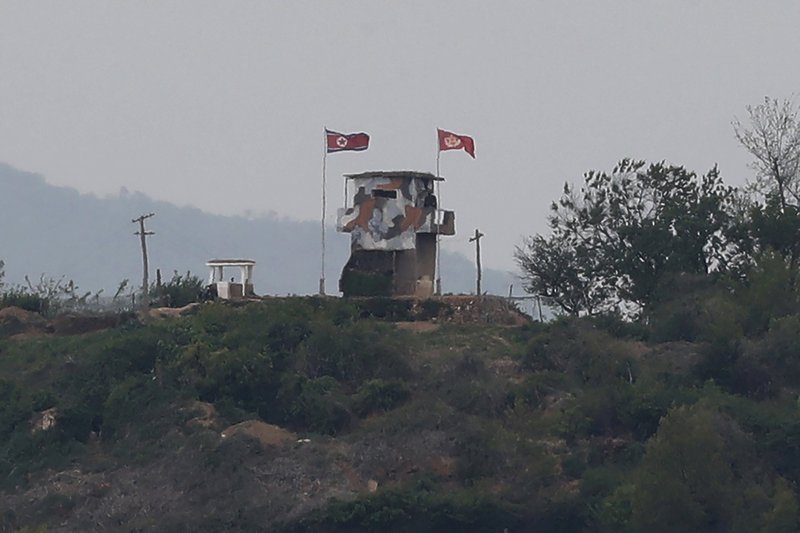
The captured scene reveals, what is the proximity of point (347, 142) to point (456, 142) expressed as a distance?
372 cm

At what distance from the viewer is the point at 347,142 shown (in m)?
51.9

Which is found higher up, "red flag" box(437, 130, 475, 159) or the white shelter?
"red flag" box(437, 130, 475, 159)

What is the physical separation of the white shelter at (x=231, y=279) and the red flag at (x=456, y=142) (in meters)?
7.71

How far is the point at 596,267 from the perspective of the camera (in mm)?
53094

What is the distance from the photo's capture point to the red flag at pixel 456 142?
51.1 m

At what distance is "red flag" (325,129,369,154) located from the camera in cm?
5175

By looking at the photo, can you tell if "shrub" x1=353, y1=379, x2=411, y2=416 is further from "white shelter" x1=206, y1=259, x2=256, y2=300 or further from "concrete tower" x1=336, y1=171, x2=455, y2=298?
"white shelter" x1=206, y1=259, x2=256, y2=300

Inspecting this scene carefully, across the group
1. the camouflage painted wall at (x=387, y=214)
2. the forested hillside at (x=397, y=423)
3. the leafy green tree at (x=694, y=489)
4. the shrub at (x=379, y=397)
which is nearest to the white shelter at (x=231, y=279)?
the forested hillside at (x=397, y=423)

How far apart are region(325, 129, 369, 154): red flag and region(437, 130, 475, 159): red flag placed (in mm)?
2587

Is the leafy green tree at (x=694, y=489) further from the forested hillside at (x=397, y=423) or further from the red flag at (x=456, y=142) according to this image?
the red flag at (x=456, y=142)

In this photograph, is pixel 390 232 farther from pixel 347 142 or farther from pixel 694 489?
pixel 694 489

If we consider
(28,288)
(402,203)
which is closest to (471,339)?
(402,203)

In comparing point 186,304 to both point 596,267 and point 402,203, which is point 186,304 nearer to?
point 402,203

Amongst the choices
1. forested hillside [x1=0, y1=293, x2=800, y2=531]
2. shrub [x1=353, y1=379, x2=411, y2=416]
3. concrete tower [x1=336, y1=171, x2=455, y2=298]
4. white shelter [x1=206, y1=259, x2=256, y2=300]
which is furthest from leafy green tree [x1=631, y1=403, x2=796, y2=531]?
white shelter [x1=206, y1=259, x2=256, y2=300]
